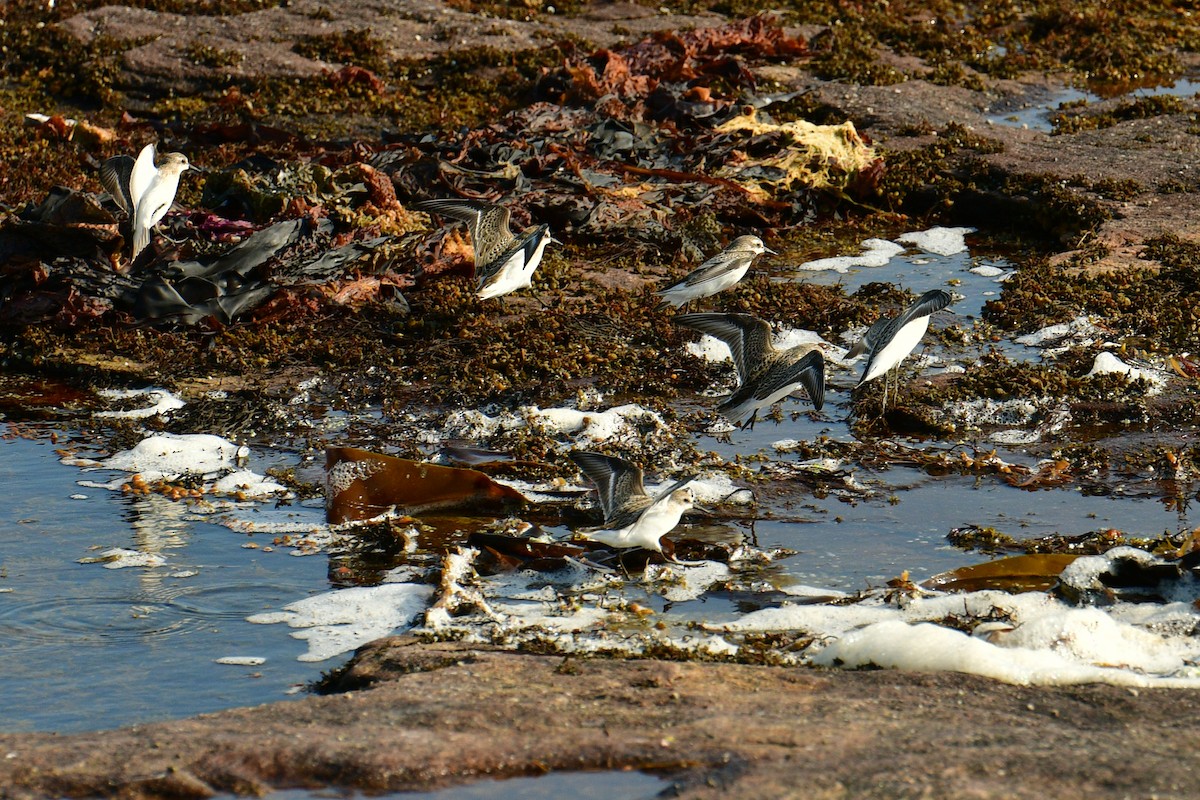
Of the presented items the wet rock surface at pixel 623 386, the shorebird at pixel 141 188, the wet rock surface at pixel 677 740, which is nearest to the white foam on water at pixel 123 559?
the wet rock surface at pixel 623 386

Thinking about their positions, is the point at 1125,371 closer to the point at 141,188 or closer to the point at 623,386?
the point at 623,386

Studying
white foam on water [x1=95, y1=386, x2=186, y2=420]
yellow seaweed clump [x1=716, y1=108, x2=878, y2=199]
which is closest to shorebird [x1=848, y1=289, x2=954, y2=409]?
white foam on water [x1=95, y1=386, x2=186, y2=420]

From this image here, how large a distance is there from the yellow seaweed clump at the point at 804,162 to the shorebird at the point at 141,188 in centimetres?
426

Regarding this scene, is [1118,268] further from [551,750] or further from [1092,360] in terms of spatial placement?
[551,750]

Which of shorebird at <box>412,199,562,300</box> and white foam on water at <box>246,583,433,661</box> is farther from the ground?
shorebird at <box>412,199,562,300</box>

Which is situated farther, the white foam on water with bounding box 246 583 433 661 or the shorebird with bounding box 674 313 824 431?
the shorebird with bounding box 674 313 824 431

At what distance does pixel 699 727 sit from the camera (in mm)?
3480

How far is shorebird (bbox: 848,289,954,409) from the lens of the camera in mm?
6387

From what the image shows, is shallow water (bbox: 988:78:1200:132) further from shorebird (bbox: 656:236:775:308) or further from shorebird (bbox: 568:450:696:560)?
shorebird (bbox: 568:450:696:560)

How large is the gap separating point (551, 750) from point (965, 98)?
34.4ft

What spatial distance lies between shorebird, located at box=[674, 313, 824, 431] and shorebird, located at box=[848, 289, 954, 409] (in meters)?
0.32

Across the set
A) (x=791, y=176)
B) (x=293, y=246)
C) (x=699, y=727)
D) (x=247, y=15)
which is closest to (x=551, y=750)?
(x=699, y=727)

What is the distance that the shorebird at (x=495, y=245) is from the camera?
7820mm

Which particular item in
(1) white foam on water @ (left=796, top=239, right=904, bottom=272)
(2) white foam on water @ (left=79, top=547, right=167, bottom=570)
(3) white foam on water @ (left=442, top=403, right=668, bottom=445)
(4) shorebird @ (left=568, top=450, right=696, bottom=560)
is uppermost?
(1) white foam on water @ (left=796, top=239, right=904, bottom=272)
